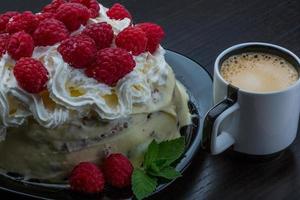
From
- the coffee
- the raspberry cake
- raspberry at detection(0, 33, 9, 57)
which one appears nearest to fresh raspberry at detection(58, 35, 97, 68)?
the raspberry cake

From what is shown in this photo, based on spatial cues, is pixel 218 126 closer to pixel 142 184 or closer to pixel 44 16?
pixel 142 184

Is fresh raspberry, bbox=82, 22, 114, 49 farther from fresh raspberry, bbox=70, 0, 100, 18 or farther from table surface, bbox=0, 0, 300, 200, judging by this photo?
table surface, bbox=0, 0, 300, 200

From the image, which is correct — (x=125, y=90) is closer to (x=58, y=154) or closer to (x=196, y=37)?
(x=58, y=154)

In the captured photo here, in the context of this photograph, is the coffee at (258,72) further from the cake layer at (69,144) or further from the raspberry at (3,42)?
the raspberry at (3,42)

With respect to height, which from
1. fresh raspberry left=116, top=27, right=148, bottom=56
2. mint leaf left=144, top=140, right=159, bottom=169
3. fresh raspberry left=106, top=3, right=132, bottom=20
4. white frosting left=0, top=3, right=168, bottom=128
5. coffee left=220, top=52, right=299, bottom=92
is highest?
fresh raspberry left=116, top=27, right=148, bottom=56

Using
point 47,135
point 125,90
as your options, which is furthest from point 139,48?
point 47,135

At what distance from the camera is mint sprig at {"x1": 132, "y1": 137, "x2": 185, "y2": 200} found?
96 cm

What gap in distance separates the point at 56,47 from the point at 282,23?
561mm

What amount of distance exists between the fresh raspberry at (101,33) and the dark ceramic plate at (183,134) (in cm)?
20

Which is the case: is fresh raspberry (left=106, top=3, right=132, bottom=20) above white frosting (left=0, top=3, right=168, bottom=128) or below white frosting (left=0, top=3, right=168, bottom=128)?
above

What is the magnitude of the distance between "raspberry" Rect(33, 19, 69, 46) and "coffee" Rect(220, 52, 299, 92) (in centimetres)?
26

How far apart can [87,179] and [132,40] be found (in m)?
0.22

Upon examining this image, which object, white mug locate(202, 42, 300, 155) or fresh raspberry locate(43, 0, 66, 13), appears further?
fresh raspberry locate(43, 0, 66, 13)

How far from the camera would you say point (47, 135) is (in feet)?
3.19
